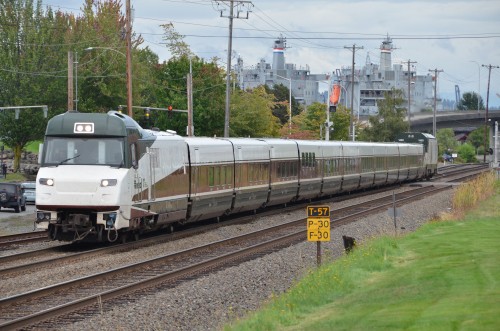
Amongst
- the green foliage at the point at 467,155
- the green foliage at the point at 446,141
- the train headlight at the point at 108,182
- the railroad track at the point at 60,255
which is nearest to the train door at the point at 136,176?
the train headlight at the point at 108,182

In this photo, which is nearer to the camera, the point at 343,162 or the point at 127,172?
the point at 127,172

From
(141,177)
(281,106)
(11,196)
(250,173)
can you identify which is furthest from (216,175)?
(281,106)

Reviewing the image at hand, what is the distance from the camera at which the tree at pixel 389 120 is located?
10306cm

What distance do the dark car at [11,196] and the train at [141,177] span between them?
14373 mm

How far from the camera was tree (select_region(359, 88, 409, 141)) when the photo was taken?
103 metres

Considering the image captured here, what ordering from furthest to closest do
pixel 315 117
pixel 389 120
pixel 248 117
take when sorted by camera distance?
pixel 315 117 → pixel 389 120 → pixel 248 117

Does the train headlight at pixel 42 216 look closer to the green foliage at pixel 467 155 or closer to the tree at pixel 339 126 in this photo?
the tree at pixel 339 126

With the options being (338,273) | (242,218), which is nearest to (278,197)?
(242,218)

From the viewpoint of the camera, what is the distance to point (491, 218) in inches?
1225

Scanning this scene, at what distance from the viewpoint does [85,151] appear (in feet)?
81.0

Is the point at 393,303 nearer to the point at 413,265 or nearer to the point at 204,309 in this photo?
the point at 204,309

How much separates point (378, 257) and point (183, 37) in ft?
286

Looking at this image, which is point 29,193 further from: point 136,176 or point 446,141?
point 446,141

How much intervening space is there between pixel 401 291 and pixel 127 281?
6255mm
